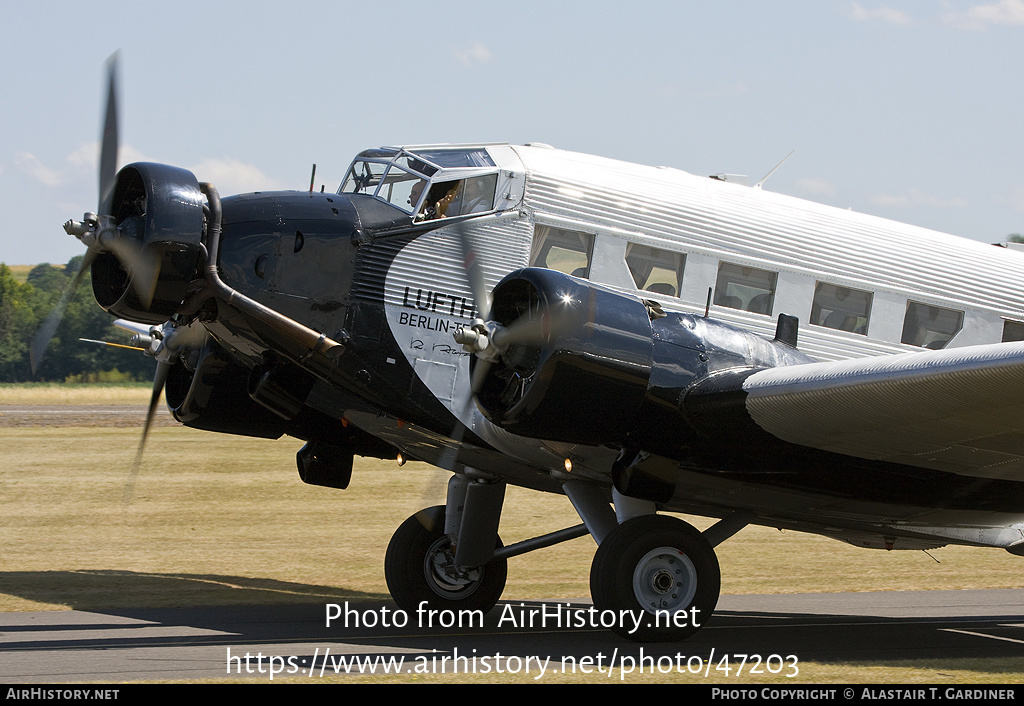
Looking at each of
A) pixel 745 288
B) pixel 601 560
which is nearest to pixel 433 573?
pixel 601 560

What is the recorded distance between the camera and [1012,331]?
→ 1067 centimetres

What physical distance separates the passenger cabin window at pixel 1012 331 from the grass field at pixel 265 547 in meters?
3.55

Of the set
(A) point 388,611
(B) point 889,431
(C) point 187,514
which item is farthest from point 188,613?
(C) point 187,514

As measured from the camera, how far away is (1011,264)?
36.3ft

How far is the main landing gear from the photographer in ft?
28.3

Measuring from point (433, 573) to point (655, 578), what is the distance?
9.85 ft

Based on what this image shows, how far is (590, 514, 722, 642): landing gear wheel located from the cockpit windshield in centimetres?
304

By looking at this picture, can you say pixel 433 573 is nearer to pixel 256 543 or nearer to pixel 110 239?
pixel 110 239

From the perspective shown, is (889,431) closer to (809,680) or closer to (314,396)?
(809,680)

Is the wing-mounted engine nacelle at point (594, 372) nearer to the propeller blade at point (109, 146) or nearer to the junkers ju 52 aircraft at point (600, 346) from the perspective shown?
the junkers ju 52 aircraft at point (600, 346)

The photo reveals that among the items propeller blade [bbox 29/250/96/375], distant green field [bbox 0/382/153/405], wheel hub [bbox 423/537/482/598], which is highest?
propeller blade [bbox 29/250/96/375]

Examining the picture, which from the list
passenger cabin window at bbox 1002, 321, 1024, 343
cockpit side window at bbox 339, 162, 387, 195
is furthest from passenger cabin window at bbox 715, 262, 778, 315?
cockpit side window at bbox 339, 162, 387, 195

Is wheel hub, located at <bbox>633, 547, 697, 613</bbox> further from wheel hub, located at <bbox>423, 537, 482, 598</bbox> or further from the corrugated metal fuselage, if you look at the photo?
wheel hub, located at <bbox>423, 537, 482, 598</bbox>

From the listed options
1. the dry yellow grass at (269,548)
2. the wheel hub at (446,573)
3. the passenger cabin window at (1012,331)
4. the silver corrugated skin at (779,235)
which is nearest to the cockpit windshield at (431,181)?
the silver corrugated skin at (779,235)
